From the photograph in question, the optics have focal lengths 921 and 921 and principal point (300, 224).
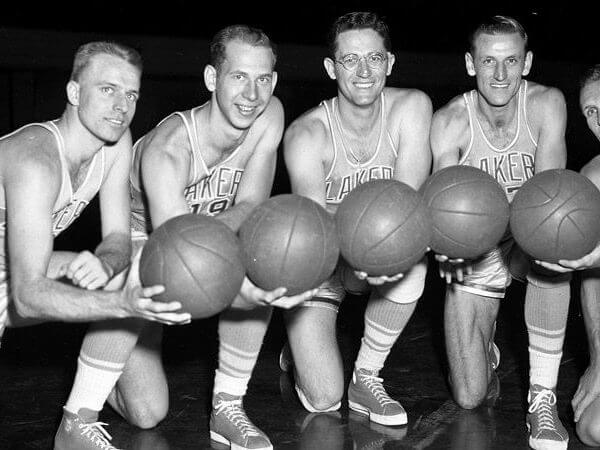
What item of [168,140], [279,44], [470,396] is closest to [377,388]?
[470,396]

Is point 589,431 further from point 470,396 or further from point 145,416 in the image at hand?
point 145,416

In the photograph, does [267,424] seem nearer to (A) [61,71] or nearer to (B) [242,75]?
(B) [242,75]

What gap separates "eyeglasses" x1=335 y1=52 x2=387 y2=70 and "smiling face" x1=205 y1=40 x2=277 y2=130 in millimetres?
358

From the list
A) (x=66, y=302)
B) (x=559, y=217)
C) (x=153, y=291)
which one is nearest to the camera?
(x=153, y=291)

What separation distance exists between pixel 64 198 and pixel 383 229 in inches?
49.3

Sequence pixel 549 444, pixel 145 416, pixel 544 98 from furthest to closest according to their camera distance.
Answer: pixel 544 98 < pixel 145 416 < pixel 549 444

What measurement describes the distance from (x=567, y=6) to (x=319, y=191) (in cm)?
1139

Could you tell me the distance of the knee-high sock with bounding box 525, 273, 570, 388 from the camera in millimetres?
3990

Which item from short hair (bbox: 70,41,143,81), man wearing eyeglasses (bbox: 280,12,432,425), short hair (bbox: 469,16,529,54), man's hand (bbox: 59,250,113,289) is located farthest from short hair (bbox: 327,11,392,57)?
man's hand (bbox: 59,250,113,289)

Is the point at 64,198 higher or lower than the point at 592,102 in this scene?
lower

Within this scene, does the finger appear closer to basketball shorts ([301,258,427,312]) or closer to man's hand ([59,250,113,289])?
man's hand ([59,250,113,289])

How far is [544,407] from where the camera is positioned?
3859mm

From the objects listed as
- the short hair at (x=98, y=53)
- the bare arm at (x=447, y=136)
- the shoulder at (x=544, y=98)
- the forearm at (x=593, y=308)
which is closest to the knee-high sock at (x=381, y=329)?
the bare arm at (x=447, y=136)

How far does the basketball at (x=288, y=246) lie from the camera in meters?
3.24
